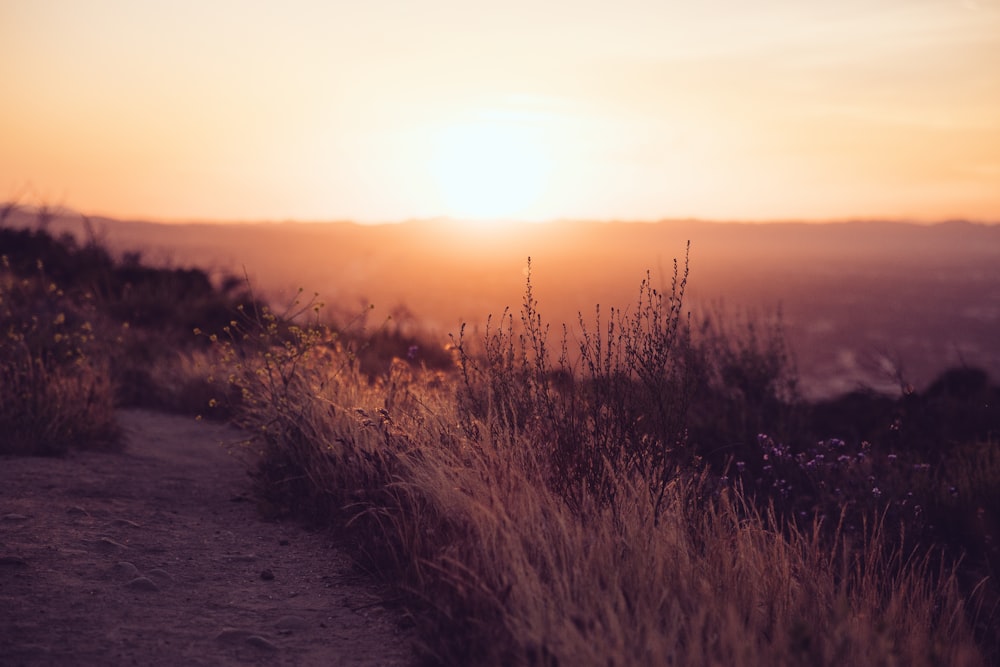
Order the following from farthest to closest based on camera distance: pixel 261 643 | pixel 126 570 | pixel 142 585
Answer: pixel 126 570 < pixel 142 585 < pixel 261 643

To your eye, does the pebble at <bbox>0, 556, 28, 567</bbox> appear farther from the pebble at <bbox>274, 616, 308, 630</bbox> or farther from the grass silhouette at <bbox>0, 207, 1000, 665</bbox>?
the grass silhouette at <bbox>0, 207, 1000, 665</bbox>

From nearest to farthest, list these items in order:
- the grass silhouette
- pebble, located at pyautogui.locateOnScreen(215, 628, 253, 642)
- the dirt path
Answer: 1. the grass silhouette
2. the dirt path
3. pebble, located at pyautogui.locateOnScreen(215, 628, 253, 642)

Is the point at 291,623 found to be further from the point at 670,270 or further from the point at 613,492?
the point at 670,270

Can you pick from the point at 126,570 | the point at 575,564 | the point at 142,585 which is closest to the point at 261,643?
the point at 142,585

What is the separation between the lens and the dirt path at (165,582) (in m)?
3.28

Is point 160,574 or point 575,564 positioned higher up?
point 575,564

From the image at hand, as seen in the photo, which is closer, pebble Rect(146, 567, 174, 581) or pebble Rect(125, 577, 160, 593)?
pebble Rect(125, 577, 160, 593)

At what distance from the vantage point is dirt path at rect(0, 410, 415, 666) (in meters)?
3.28

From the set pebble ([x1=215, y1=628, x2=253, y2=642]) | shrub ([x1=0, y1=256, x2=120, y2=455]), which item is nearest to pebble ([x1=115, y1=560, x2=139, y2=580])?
pebble ([x1=215, y1=628, x2=253, y2=642])

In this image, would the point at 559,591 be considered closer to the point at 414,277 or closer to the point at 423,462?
the point at 423,462

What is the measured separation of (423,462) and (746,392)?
5.54 metres

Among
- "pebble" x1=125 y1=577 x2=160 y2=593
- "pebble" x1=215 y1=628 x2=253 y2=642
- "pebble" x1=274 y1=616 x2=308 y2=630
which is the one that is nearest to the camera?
"pebble" x1=215 y1=628 x2=253 y2=642

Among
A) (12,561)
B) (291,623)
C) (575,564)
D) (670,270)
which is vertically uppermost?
(670,270)

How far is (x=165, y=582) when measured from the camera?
12.9 feet
